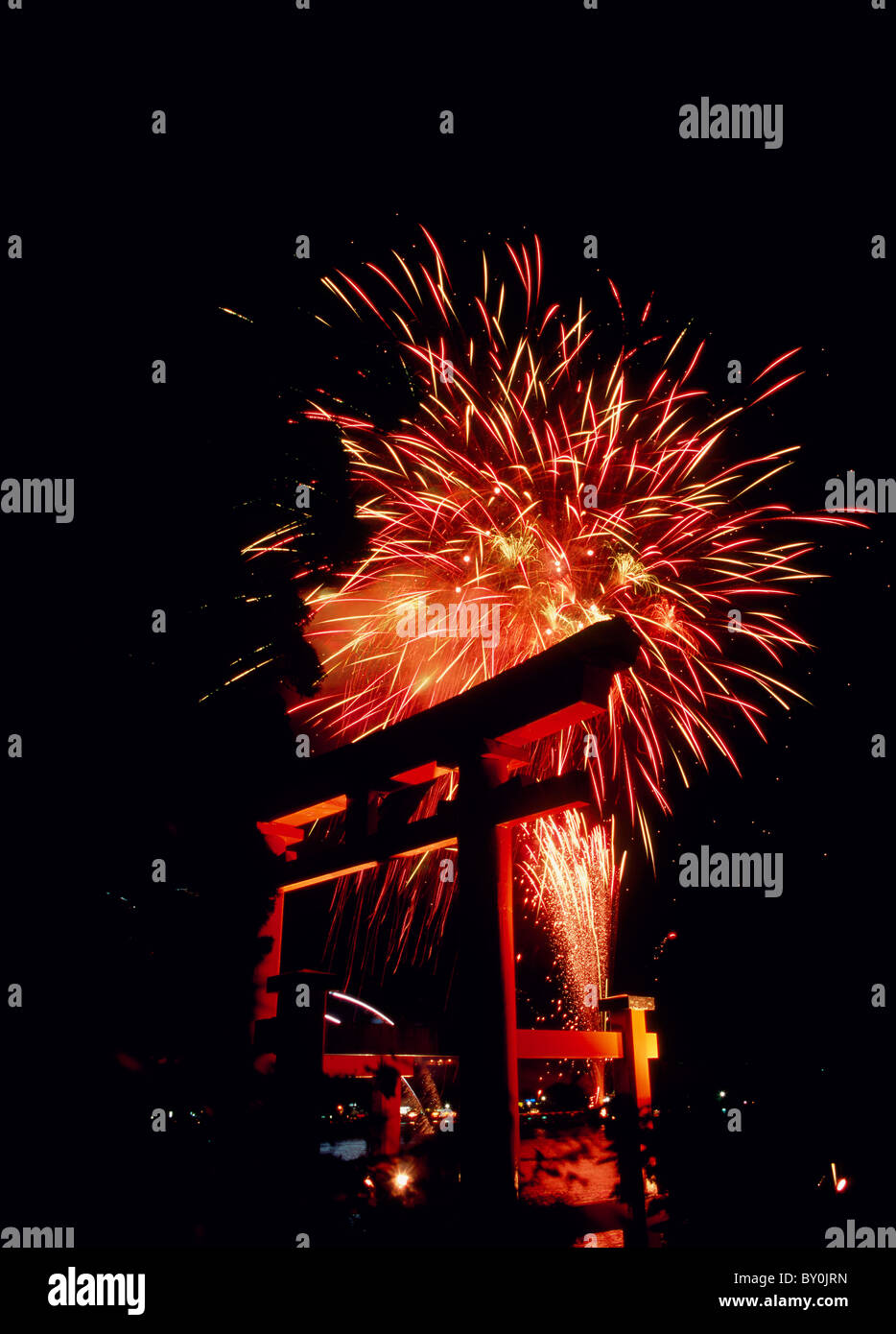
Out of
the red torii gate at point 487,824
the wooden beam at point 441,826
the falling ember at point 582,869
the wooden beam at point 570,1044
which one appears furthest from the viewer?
the falling ember at point 582,869

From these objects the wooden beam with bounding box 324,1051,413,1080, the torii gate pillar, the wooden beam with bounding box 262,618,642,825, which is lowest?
the wooden beam with bounding box 324,1051,413,1080

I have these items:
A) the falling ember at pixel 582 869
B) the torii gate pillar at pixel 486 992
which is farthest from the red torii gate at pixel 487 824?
the falling ember at pixel 582 869

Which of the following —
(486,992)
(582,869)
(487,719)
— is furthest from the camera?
(582,869)

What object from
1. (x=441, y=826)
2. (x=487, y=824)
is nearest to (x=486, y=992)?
(x=487, y=824)

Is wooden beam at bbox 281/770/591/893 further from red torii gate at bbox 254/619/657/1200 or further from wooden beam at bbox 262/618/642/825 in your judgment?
wooden beam at bbox 262/618/642/825

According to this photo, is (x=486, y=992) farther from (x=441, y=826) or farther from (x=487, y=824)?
(x=441, y=826)

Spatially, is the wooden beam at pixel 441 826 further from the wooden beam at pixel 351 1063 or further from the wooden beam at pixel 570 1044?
the wooden beam at pixel 570 1044

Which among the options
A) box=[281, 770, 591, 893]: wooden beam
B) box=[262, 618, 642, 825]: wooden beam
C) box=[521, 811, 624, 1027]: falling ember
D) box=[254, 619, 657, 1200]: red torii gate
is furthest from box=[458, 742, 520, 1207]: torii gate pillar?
box=[521, 811, 624, 1027]: falling ember

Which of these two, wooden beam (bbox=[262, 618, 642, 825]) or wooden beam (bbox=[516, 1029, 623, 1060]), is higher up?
wooden beam (bbox=[262, 618, 642, 825])
